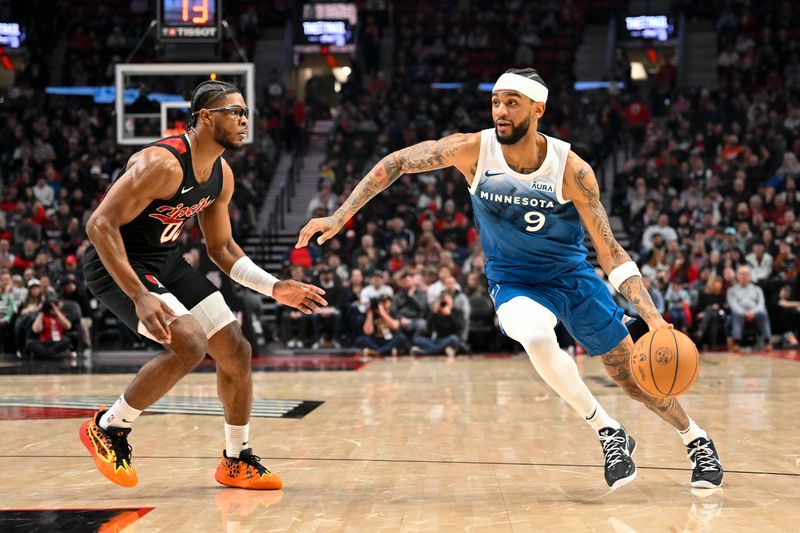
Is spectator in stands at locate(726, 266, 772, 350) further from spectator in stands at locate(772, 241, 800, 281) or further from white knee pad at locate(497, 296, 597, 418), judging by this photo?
white knee pad at locate(497, 296, 597, 418)

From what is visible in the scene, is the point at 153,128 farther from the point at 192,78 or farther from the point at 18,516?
the point at 18,516

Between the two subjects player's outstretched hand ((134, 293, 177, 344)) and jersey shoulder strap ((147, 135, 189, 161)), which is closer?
player's outstretched hand ((134, 293, 177, 344))

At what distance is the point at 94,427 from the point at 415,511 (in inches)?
62.5

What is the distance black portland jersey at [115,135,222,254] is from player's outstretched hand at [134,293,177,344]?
54 cm

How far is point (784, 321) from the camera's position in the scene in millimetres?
14430

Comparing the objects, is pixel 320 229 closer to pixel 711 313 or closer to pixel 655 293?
pixel 655 293

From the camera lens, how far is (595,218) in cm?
469

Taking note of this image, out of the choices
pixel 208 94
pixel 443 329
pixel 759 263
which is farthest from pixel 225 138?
pixel 759 263

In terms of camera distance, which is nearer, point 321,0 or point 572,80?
point 572,80

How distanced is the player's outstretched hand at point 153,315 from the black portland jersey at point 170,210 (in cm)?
54

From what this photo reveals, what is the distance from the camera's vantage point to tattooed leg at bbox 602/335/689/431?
15.6 ft

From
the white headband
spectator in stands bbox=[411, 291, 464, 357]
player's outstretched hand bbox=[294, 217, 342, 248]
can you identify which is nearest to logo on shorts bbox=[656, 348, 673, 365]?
the white headband

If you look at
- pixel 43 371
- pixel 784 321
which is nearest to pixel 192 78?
pixel 43 371

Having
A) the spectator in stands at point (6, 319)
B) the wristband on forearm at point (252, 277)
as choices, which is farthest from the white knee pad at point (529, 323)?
the spectator in stands at point (6, 319)
